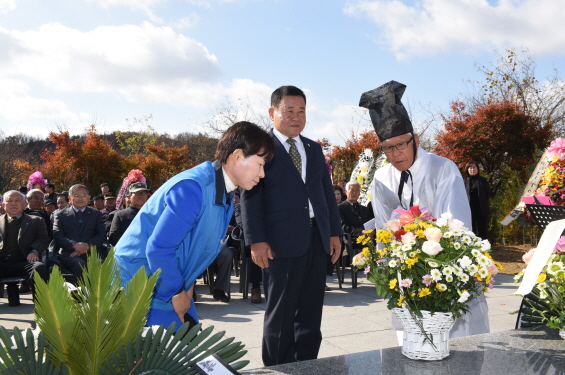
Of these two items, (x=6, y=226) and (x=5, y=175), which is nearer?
(x=6, y=226)

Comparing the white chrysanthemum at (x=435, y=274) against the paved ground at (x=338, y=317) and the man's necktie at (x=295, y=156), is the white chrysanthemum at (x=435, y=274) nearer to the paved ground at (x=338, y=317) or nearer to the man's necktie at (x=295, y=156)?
the man's necktie at (x=295, y=156)

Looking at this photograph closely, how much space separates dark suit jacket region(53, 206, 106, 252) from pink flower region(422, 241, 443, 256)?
6.14m

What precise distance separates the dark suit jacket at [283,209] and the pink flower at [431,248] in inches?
63.6

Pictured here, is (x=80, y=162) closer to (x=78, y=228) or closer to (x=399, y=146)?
(x=78, y=228)

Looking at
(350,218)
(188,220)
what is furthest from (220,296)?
(188,220)

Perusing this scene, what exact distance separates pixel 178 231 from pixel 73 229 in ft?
18.6

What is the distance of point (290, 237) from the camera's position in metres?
3.47

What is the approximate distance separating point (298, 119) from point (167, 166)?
21235 mm

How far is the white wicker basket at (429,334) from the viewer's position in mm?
1933

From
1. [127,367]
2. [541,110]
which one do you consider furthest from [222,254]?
[541,110]

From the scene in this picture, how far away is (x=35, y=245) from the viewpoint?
6.78 meters

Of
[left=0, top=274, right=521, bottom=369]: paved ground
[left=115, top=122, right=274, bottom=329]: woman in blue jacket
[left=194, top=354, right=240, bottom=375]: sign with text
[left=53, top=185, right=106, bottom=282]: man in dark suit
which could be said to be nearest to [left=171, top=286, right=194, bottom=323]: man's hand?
[left=115, top=122, right=274, bottom=329]: woman in blue jacket

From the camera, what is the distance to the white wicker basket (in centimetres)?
193

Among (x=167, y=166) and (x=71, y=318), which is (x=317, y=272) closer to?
(x=71, y=318)
